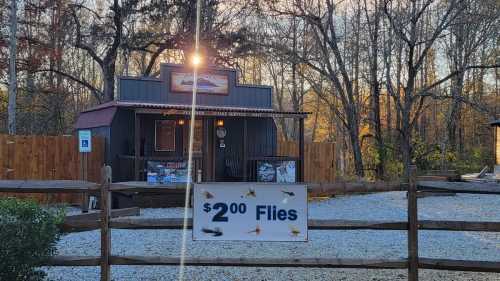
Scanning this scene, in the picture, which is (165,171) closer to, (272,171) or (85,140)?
(85,140)

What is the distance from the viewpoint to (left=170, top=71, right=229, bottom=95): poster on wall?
15422mm

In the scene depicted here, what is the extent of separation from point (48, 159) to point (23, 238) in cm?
1014

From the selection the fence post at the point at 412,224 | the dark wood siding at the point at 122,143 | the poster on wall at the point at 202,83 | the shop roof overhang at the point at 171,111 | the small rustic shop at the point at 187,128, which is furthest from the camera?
the poster on wall at the point at 202,83

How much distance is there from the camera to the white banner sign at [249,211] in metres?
5.10

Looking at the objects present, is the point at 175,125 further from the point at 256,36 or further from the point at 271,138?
the point at 256,36

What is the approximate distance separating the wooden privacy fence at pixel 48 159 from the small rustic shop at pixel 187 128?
556mm

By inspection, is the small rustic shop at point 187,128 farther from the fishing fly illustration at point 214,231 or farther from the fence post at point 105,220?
the fishing fly illustration at point 214,231

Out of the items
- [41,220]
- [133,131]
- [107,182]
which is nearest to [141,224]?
[107,182]

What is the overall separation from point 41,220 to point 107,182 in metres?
0.69

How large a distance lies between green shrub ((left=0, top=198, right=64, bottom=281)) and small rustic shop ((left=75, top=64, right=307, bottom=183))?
867 centimetres

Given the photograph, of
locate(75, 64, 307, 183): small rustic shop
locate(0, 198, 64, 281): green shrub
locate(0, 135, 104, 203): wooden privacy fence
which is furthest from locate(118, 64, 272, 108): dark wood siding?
locate(0, 198, 64, 281): green shrub

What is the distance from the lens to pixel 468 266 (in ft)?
16.7

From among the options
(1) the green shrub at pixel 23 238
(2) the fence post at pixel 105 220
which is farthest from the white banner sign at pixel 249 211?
(1) the green shrub at pixel 23 238

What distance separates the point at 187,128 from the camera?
1546 cm
